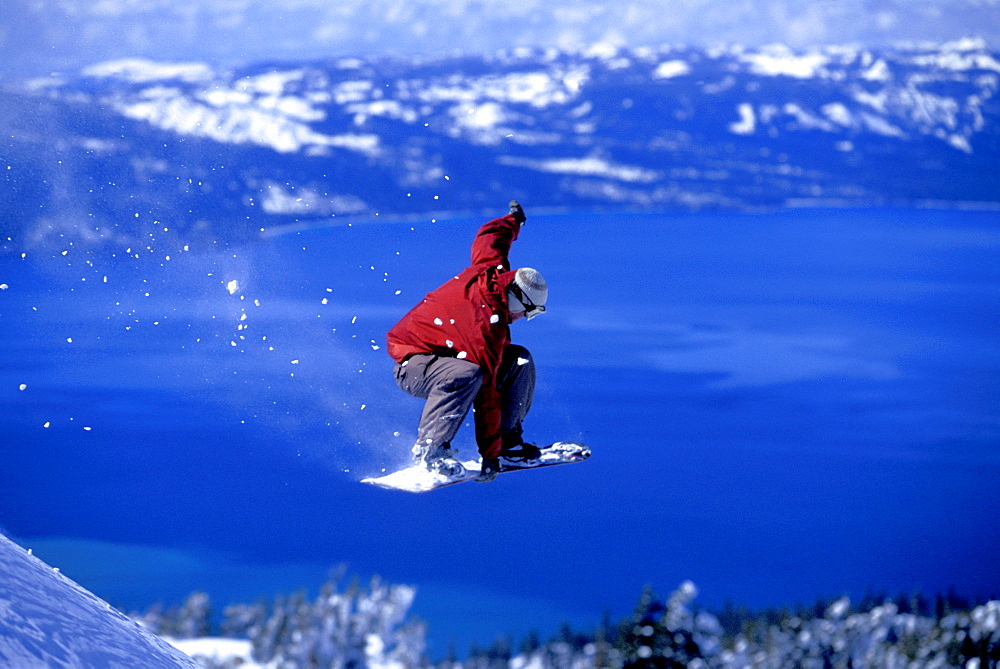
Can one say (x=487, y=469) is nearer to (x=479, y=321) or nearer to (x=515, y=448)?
(x=515, y=448)

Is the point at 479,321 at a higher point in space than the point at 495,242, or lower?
lower

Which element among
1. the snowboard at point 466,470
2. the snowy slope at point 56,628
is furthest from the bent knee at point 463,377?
the snowy slope at point 56,628

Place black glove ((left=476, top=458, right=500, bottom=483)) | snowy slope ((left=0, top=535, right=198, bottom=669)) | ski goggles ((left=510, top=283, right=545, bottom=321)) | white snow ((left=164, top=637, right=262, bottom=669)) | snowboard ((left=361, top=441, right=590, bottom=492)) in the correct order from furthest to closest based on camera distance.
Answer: white snow ((left=164, top=637, right=262, bottom=669))
black glove ((left=476, top=458, right=500, bottom=483))
snowboard ((left=361, top=441, right=590, bottom=492))
ski goggles ((left=510, top=283, right=545, bottom=321))
snowy slope ((left=0, top=535, right=198, bottom=669))

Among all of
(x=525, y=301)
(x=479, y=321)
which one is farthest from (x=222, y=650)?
(x=525, y=301)

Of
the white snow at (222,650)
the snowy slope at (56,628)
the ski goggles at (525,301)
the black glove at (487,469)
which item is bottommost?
the snowy slope at (56,628)

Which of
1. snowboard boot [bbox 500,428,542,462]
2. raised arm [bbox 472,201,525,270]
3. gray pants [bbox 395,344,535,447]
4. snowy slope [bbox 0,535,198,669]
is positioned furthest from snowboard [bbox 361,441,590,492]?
snowy slope [bbox 0,535,198,669]

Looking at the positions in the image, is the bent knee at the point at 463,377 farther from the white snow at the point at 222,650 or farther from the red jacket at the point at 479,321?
the white snow at the point at 222,650

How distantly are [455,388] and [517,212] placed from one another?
79 cm

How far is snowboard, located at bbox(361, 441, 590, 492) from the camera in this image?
3.72 m

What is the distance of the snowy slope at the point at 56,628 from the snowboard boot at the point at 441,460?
154 cm

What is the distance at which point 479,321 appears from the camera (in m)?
3.68

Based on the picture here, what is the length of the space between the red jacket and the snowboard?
0.45 ft

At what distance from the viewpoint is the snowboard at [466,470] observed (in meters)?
3.72

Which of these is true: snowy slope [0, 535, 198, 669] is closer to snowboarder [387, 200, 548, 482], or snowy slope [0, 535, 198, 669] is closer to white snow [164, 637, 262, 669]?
snowboarder [387, 200, 548, 482]
